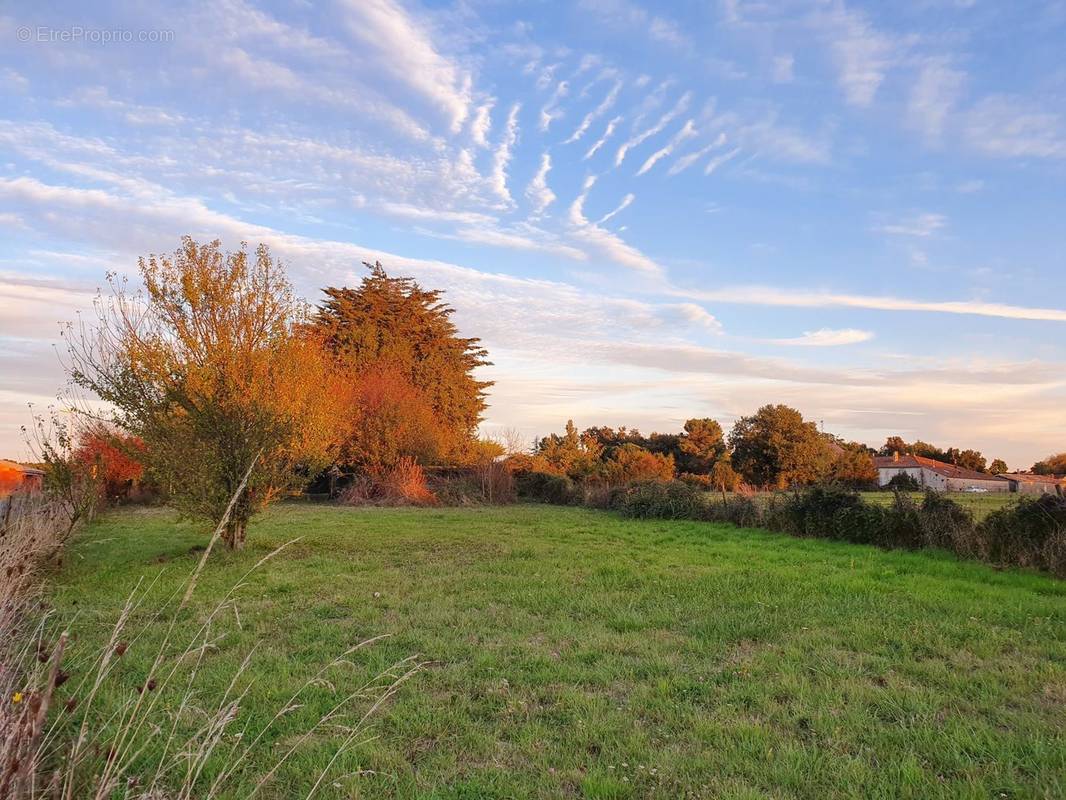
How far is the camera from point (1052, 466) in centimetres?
2991

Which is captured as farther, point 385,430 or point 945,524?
point 385,430

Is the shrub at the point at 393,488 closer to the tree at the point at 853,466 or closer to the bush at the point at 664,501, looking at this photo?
the bush at the point at 664,501

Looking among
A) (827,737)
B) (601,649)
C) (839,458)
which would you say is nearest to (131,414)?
(601,649)

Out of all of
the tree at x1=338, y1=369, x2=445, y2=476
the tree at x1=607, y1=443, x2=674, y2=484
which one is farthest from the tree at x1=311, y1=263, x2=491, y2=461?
the tree at x1=607, y1=443, x2=674, y2=484

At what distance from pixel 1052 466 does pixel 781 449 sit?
40.6 feet

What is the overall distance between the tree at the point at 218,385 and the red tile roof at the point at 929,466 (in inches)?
1805

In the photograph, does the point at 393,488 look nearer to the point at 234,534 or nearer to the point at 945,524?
the point at 234,534

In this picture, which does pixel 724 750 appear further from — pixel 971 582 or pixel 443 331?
pixel 443 331

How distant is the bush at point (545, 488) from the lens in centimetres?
2552

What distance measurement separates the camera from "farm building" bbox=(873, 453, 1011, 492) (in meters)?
40.3

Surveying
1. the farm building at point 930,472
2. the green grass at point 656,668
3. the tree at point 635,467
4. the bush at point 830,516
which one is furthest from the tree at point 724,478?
the farm building at point 930,472

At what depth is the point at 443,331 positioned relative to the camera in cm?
3391

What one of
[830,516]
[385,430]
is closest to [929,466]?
[830,516]

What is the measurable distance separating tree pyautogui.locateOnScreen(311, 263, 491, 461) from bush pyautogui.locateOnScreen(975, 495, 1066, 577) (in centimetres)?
2104
